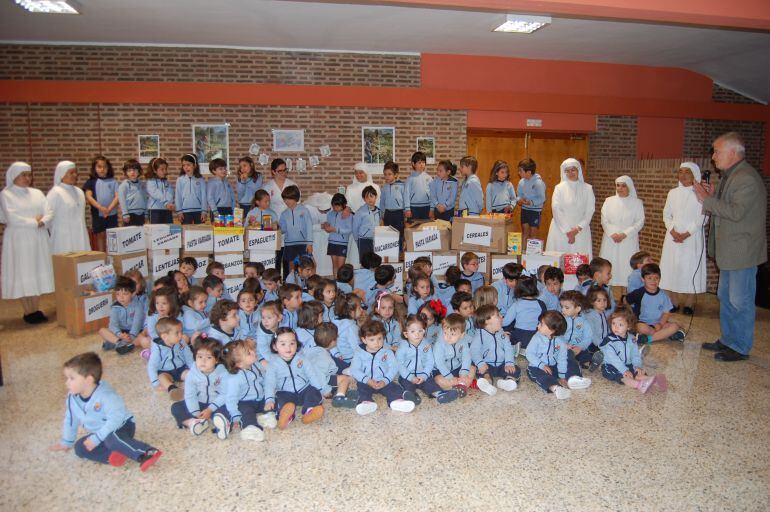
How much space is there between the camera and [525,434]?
3.71 m

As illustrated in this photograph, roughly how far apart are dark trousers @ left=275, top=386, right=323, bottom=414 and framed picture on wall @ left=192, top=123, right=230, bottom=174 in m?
5.99

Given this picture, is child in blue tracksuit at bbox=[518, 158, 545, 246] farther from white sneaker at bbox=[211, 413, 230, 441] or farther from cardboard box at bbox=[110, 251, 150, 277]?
white sneaker at bbox=[211, 413, 230, 441]

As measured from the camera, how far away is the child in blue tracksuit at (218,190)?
7.80 metres

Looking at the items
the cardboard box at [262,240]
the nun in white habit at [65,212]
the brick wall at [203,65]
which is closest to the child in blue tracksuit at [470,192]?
the cardboard box at [262,240]

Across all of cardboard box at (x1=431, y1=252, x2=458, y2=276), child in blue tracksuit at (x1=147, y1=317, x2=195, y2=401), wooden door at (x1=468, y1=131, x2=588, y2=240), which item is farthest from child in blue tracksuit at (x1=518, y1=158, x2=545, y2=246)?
child in blue tracksuit at (x1=147, y1=317, x2=195, y2=401)

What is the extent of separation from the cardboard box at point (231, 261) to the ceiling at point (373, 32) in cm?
304

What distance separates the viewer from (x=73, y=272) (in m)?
5.79

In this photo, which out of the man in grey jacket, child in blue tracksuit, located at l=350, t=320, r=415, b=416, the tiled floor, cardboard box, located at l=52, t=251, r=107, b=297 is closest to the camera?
the tiled floor

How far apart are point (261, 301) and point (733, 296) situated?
4.35 meters

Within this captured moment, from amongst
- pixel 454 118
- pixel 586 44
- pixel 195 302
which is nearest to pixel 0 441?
pixel 195 302

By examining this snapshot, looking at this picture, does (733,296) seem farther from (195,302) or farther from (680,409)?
(195,302)

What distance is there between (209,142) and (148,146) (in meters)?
0.96

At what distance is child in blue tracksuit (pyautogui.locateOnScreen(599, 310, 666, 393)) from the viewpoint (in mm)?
4508

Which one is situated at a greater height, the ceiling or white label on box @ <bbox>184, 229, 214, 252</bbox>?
the ceiling
